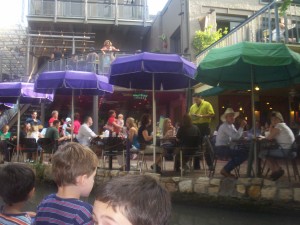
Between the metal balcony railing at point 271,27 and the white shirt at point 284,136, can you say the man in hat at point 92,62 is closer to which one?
the metal balcony railing at point 271,27

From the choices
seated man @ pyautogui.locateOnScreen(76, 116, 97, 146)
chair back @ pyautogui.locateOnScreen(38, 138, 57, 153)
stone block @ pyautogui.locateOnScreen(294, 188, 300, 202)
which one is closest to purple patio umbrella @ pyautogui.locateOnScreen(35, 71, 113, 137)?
seated man @ pyautogui.locateOnScreen(76, 116, 97, 146)

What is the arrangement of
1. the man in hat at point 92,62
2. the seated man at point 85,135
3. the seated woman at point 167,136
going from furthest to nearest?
the man in hat at point 92,62
the seated man at point 85,135
the seated woman at point 167,136

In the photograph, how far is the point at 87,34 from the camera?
2092 cm

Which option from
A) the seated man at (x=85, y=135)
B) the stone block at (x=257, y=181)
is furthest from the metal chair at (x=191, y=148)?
the seated man at (x=85, y=135)

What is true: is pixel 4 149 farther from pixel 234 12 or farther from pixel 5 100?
pixel 234 12

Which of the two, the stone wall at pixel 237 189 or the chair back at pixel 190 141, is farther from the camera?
the chair back at pixel 190 141

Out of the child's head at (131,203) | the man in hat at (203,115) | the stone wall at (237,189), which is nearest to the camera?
the child's head at (131,203)

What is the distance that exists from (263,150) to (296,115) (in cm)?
836

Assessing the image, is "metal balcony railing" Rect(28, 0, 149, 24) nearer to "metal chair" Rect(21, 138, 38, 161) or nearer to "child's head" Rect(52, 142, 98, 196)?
"metal chair" Rect(21, 138, 38, 161)

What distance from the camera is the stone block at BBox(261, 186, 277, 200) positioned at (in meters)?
→ 6.13

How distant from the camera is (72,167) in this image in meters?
2.27

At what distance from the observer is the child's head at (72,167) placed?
2266mm

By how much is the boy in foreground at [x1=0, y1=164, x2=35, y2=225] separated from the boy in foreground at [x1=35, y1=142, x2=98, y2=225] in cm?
29

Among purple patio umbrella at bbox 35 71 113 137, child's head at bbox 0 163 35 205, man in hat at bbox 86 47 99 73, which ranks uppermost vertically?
man in hat at bbox 86 47 99 73
